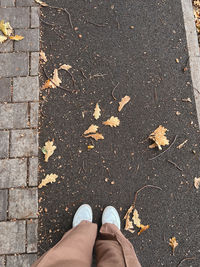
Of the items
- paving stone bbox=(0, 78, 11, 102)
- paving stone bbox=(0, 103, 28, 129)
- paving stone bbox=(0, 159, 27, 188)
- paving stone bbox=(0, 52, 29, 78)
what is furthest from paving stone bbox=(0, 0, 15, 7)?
paving stone bbox=(0, 159, 27, 188)

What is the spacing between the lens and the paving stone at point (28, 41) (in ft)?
10.6

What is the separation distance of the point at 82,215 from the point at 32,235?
1.76 feet

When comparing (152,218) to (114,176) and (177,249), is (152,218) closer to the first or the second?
(177,249)

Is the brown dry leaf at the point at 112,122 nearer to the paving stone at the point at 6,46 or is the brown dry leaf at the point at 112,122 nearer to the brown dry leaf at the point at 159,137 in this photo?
the brown dry leaf at the point at 159,137

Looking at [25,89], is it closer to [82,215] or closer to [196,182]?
[82,215]

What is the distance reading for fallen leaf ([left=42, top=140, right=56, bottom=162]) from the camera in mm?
2898

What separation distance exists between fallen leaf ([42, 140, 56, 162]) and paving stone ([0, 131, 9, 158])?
1.28 feet

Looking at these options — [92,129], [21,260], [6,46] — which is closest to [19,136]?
[92,129]

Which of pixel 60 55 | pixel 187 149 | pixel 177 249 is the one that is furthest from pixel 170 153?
pixel 60 55

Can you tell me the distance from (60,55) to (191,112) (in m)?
1.68

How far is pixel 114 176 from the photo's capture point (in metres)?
2.90

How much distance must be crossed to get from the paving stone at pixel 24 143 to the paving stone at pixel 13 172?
0.08m

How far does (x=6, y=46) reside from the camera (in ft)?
10.6

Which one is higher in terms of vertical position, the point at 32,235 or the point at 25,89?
the point at 25,89
